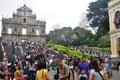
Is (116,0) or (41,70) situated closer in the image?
(41,70)

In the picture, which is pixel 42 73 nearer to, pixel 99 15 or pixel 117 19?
pixel 117 19

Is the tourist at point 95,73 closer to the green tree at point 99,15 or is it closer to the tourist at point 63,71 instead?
the tourist at point 63,71

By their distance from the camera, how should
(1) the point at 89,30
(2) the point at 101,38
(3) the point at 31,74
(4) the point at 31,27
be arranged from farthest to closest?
(4) the point at 31,27, (1) the point at 89,30, (2) the point at 101,38, (3) the point at 31,74

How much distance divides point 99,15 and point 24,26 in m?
22.8

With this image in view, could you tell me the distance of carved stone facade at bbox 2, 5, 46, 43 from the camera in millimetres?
73312

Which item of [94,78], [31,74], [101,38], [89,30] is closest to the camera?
[94,78]

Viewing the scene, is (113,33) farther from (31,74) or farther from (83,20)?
(83,20)

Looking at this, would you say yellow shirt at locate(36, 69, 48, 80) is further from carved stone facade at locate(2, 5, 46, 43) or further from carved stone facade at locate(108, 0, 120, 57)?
carved stone facade at locate(2, 5, 46, 43)

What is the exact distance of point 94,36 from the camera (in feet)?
218

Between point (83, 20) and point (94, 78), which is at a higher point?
point (83, 20)

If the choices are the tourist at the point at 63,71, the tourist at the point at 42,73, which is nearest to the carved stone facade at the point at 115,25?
the tourist at the point at 63,71

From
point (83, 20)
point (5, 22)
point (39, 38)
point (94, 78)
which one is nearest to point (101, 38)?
point (83, 20)

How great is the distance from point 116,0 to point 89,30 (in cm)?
3344

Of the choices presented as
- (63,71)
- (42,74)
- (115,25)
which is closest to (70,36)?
(115,25)
